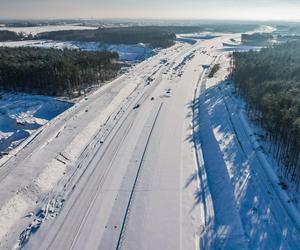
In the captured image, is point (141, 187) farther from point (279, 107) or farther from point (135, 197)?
point (279, 107)

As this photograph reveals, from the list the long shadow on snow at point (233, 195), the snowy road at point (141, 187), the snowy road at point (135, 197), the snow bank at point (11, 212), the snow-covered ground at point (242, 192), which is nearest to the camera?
the long shadow on snow at point (233, 195)

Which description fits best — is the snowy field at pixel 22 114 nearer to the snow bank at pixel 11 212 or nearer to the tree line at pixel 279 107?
the snow bank at pixel 11 212

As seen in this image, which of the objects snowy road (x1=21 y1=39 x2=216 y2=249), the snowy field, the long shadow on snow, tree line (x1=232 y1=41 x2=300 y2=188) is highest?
tree line (x1=232 y1=41 x2=300 y2=188)

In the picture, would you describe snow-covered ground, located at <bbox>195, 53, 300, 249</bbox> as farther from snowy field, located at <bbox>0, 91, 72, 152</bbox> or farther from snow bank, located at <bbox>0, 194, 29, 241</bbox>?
snowy field, located at <bbox>0, 91, 72, 152</bbox>

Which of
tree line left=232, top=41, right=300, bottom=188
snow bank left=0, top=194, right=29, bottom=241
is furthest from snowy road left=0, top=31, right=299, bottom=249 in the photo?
tree line left=232, top=41, right=300, bottom=188

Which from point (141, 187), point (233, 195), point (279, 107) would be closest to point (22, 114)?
point (141, 187)

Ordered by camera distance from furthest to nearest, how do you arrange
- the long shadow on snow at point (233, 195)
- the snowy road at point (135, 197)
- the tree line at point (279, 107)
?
the tree line at point (279, 107) → the snowy road at point (135, 197) → the long shadow on snow at point (233, 195)

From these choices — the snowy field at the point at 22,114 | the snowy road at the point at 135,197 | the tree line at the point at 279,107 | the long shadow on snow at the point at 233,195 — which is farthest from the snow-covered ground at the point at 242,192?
the snowy field at the point at 22,114
